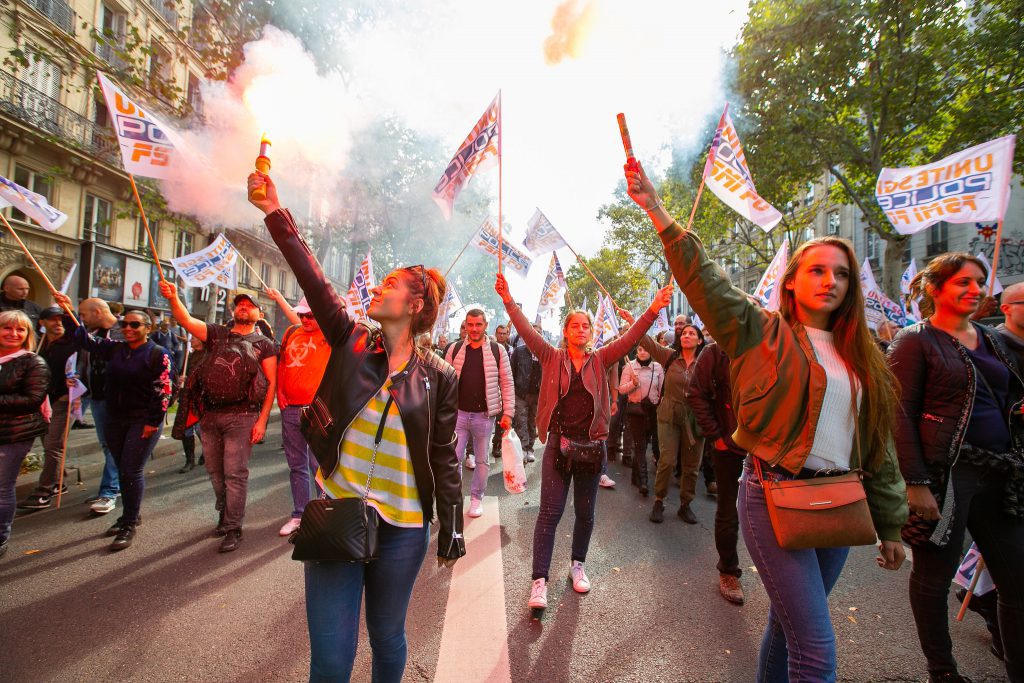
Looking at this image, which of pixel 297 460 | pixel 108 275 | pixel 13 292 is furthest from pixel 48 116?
pixel 297 460

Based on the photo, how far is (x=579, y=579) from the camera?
3.61 metres

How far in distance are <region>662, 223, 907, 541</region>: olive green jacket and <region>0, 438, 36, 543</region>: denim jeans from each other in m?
4.64

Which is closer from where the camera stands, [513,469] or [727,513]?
[513,469]

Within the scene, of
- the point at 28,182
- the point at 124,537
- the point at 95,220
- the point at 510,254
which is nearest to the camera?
the point at 124,537

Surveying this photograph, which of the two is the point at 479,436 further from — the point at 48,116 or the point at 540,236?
the point at 48,116

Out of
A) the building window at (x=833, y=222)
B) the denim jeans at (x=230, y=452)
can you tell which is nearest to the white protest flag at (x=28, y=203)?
the denim jeans at (x=230, y=452)

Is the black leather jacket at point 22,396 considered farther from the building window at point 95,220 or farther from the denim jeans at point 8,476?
the building window at point 95,220

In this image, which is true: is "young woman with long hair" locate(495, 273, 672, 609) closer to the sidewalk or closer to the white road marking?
the white road marking

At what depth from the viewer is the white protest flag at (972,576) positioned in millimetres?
3068

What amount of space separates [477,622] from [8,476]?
353cm

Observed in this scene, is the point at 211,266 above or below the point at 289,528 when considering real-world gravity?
above

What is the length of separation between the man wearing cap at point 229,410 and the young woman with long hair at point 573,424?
245cm

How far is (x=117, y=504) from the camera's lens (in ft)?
17.2

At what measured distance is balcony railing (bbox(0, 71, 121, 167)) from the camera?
15289 mm
